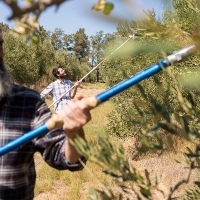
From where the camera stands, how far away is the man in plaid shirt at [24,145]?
4.40 feet

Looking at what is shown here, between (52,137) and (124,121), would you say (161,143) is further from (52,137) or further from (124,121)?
(124,121)

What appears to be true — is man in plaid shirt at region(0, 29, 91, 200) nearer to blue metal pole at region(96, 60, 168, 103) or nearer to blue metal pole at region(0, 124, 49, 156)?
blue metal pole at region(0, 124, 49, 156)

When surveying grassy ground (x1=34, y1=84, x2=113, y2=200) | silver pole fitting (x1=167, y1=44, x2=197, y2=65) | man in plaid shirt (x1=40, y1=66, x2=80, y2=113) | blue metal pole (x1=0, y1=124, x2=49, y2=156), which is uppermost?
man in plaid shirt (x1=40, y1=66, x2=80, y2=113)

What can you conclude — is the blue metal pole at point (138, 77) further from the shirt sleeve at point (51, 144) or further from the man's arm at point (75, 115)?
the shirt sleeve at point (51, 144)

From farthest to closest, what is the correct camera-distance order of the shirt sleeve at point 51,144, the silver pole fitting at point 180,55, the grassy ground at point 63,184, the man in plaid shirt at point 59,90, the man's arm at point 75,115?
→ the man in plaid shirt at point 59,90 → the grassy ground at point 63,184 → the shirt sleeve at point 51,144 → the man's arm at point 75,115 → the silver pole fitting at point 180,55

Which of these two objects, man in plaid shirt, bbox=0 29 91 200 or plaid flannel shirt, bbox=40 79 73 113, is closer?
man in plaid shirt, bbox=0 29 91 200

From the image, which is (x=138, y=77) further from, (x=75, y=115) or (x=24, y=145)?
(x=24, y=145)

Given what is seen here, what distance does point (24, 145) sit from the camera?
1.37 metres

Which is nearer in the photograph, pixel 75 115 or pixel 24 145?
pixel 75 115

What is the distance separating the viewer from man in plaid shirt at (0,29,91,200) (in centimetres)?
134

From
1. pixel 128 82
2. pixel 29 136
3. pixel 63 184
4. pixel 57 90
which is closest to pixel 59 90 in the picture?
pixel 57 90

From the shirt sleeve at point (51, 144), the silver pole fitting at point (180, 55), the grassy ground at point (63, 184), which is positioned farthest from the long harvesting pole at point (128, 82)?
the grassy ground at point (63, 184)

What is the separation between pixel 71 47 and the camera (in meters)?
52.7

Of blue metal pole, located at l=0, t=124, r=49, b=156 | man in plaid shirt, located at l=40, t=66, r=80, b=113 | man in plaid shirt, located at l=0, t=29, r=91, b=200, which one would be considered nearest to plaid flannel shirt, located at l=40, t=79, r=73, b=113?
man in plaid shirt, located at l=40, t=66, r=80, b=113
